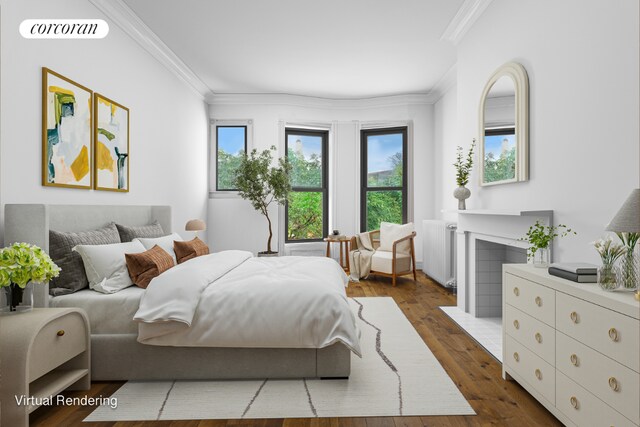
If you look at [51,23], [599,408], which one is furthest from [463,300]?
[51,23]

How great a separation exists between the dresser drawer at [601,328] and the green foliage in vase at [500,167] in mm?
1459

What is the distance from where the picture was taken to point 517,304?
2.29 m

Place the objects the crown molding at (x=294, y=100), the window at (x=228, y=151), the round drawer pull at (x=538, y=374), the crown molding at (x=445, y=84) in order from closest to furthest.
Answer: the round drawer pull at (x=538, y=374)
the crown molding at (x=445, y=84)
the crown molding at (x=294, y=100)
the window at (x=228, y=151)

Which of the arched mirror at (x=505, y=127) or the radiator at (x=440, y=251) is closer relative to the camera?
the arched mirror at (x=505, y=127)

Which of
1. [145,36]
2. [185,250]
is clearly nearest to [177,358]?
[185,250]

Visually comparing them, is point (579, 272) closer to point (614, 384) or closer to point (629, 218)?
point (629, 218)

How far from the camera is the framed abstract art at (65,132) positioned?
2.70 m

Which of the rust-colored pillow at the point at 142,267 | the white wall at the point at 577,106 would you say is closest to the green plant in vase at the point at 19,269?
the rust-colored pillow at the point at 142,267

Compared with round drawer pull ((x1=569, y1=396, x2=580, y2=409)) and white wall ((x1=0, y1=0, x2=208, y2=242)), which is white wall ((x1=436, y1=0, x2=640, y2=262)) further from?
white wall ((x1=0, y1=0, x2=208, y2=242))

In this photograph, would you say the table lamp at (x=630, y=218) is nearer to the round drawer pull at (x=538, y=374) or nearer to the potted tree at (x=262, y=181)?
the round drawer pull at (x=538, y=374)

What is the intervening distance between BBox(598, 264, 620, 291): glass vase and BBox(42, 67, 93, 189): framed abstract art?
3.41 metres

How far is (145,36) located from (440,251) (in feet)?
14.8

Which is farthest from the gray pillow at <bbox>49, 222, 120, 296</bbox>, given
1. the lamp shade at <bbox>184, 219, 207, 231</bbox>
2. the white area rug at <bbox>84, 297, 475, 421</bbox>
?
the lamp shade at <bbox>184, 219, 207, 231</bbox>

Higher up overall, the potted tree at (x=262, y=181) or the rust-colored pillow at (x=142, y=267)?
the potted tree at (x=262, y=181)
